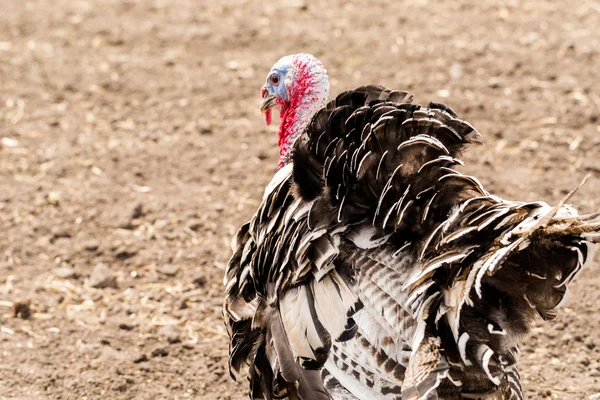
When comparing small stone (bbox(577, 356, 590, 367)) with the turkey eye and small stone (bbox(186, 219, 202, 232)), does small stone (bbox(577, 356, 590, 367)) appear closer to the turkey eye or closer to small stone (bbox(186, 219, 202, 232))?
the turkey eye

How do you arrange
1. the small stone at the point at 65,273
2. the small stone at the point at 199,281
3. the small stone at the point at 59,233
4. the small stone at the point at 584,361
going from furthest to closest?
the small stone at the point at 59,233 → the small stone at the point at 65,273 → the small stone at the point at 199,281 → the small stone at the point at 584,361

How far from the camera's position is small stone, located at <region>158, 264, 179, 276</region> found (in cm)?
632

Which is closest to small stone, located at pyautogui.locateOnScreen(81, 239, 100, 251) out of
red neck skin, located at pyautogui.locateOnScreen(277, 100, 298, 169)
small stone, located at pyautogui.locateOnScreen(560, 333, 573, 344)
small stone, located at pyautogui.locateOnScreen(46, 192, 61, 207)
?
small stone, located at pyautogui.locateOnScreen(46, 192, 61, 207)

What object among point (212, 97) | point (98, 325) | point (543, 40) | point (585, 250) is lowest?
point (98, 325)

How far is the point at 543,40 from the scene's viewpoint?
926 centimetres

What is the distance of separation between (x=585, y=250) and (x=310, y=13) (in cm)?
735

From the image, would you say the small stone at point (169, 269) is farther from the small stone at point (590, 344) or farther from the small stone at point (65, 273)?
the small stone at point (590, 344)

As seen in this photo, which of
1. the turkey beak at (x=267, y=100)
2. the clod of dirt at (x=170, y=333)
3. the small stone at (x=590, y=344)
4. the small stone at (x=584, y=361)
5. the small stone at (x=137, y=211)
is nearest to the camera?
the turkey beak at (x=267, y=100)

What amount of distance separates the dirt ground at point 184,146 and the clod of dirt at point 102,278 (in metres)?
0.01

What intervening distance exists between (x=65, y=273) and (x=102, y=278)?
0.29 metres

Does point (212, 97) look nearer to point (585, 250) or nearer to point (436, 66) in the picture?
point (436, 66)

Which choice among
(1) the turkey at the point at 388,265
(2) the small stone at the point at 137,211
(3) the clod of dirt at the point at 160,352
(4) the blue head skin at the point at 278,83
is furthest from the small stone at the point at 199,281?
(4) the blue head skin at the point at 278,83

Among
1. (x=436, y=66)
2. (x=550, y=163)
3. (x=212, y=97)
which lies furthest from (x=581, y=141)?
(x=212, y=97)

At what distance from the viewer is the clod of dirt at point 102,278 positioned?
20.5 feet
